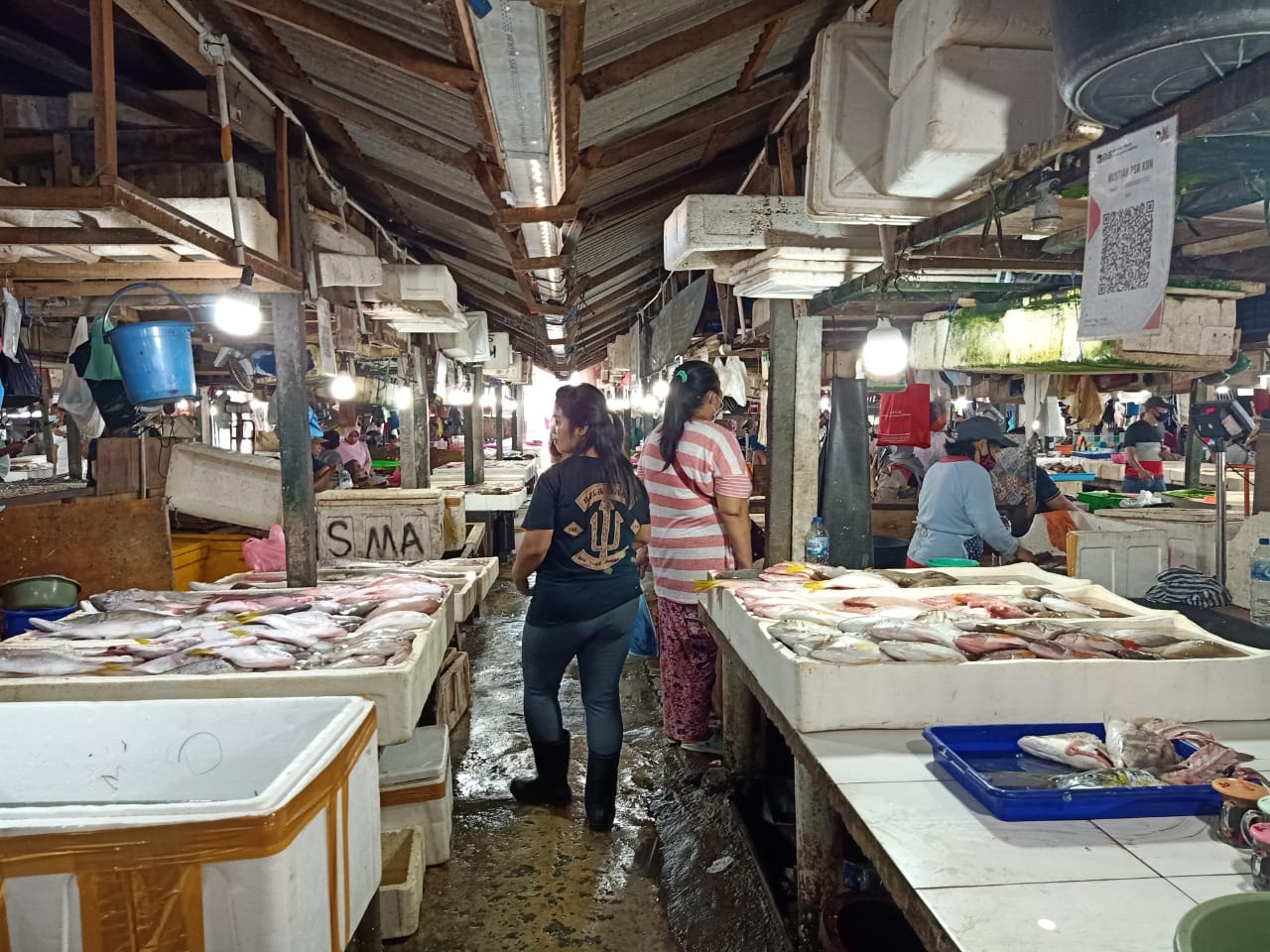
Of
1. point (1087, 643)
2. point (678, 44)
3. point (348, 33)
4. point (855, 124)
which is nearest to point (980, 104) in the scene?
point (855, 124)

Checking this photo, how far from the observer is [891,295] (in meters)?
5.16

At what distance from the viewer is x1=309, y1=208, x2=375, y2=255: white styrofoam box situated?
5.61m

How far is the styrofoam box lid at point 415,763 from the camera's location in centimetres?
399

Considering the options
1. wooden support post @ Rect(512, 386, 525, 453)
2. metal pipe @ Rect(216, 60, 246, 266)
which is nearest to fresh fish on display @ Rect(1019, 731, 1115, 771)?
metal pipe @ Rect(216, 60, 246, 266)

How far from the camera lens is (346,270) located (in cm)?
588

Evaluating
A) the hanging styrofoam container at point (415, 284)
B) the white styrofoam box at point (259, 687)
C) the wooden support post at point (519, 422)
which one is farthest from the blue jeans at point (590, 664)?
the wooden support post at point (519, 422)

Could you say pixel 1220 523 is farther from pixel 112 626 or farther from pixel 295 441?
pixel 112 626

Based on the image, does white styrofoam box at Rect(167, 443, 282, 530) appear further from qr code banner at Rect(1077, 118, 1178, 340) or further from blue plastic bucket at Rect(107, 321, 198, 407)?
qr code banner at Rect(1077, 118, 1178, 340)

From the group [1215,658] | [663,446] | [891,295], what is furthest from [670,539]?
[1215,658]

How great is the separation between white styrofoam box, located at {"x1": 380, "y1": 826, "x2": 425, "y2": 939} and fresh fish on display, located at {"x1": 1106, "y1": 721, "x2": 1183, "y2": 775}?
9.33 ft

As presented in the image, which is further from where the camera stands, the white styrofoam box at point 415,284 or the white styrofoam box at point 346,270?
the white styrofoam box at point 415,284

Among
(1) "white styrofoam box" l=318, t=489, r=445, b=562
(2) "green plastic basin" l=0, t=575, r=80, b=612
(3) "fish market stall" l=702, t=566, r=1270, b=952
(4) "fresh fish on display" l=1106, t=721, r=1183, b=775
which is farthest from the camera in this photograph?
(1) "white styrofoam box" l=318, t=489, r=445, b=562

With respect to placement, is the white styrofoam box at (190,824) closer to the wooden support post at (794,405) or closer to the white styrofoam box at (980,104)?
the white styrofoam box at (980,104)

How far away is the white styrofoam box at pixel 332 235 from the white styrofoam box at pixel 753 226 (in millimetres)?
2633
